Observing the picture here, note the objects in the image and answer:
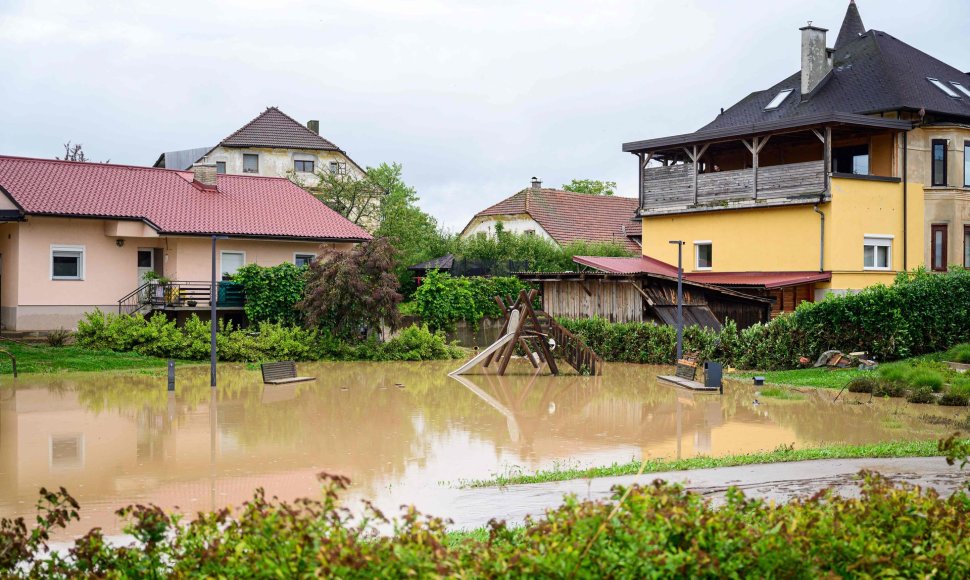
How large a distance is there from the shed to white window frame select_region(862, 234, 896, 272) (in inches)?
166

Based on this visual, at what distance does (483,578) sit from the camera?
5.43 metres

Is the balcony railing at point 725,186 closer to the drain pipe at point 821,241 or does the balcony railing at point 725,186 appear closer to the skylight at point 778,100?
the drain pipe at point 821,241

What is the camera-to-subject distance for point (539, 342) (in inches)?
1166

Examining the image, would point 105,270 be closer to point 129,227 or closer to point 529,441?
point 129,227

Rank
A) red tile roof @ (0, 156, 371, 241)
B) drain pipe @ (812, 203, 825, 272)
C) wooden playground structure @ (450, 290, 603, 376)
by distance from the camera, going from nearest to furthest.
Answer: wooden playground structure @ (450, 290, 603, 376)
drain pipe @ (812, 203, 825, 272)
red tile roof @ (0, 156, 371, 241)

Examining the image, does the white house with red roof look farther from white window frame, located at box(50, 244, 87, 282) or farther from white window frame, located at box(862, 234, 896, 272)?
white window frame, located at box(862, 234, 896, 272)

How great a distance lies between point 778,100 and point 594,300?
1303 cm

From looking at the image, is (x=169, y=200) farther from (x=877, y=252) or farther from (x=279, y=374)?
(x=877, y=252)

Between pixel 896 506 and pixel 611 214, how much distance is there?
5087cm

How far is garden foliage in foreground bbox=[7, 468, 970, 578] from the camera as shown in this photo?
17.5 ft

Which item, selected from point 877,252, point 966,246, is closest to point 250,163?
point 877,252

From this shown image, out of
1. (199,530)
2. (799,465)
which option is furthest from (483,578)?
(799,465)

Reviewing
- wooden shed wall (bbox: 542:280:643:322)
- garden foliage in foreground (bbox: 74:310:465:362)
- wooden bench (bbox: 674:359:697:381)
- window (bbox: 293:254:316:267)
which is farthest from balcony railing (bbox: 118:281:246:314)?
wooden bench (bbox: 674:359:697:381)

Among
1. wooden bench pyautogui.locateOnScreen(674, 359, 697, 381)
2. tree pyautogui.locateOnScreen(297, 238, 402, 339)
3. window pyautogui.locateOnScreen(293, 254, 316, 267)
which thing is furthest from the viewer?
window pyautogui.locateOnScreen(293, 254, 316, 267)
